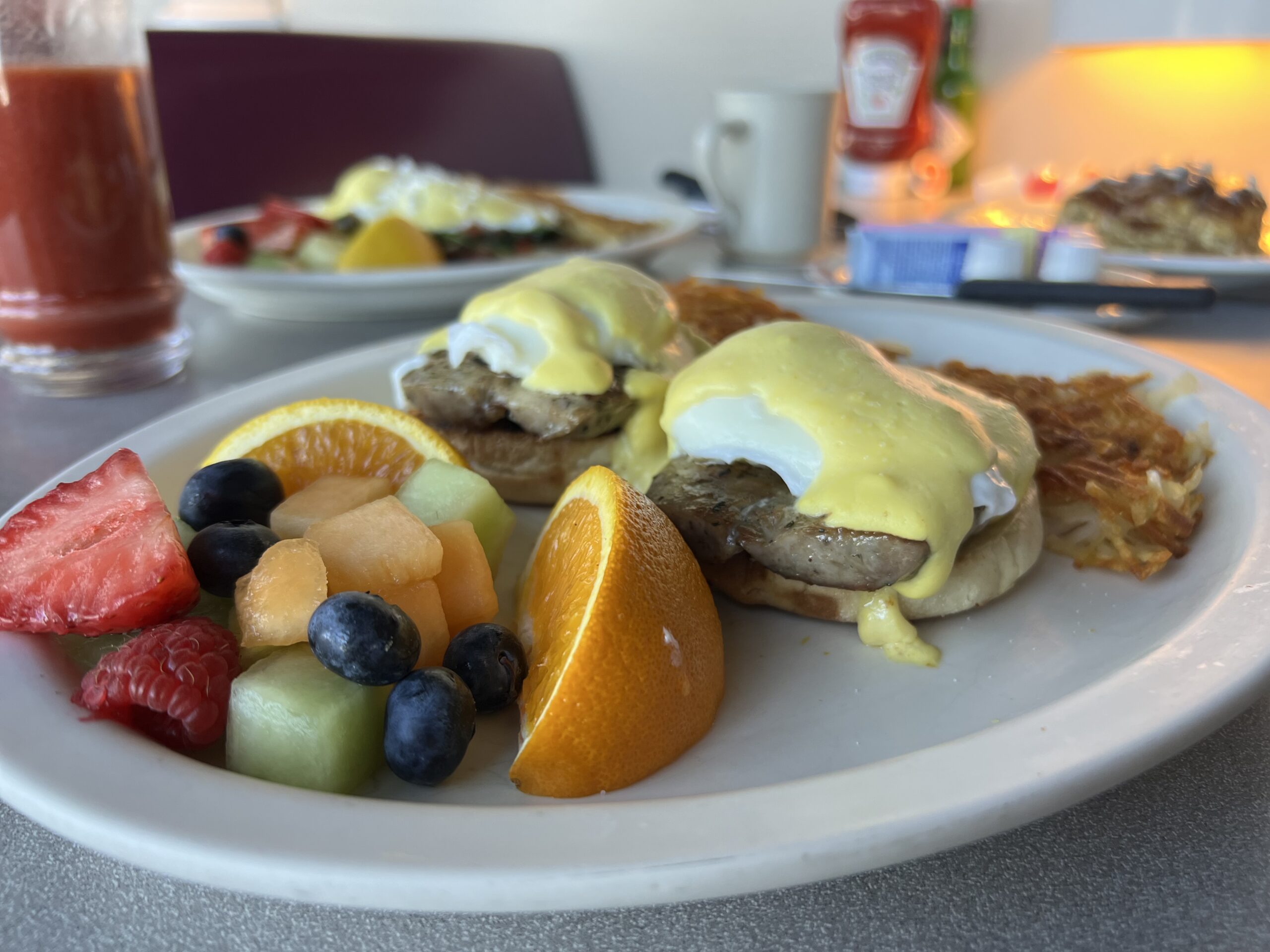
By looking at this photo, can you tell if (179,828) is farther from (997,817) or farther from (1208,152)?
(1208,152)

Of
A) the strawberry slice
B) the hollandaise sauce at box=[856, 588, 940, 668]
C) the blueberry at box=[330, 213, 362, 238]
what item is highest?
the strawberry slice

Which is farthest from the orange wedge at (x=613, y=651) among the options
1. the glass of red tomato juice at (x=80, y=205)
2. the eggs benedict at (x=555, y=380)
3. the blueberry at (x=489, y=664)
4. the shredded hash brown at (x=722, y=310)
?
the glass of red tomato juice at (x=80, y=205)

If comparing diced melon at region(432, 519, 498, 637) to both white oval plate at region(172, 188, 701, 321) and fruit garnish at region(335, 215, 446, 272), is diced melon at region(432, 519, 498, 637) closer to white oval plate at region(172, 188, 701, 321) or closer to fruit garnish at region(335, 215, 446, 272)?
white oval plate at region(172, 188, 701, 321)

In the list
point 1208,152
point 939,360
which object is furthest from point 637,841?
point 1208,152

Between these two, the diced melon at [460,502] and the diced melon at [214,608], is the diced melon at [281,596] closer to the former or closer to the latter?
the diced melon at [214,608]

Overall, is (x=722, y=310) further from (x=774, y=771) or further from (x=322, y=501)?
(x=774, y=771)

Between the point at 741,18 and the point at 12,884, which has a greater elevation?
the point at 741,18

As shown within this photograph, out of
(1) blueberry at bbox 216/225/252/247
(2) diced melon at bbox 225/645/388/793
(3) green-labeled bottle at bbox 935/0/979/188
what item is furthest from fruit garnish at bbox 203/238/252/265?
(3) green-labeled bottle at bbox 935/0/979/188
